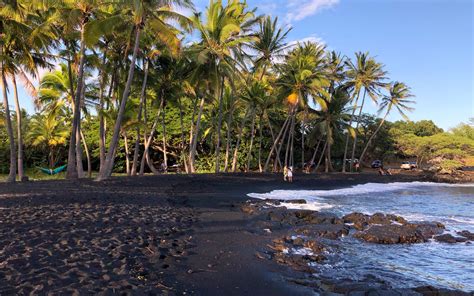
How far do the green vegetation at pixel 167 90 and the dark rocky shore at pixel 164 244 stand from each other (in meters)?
6.91

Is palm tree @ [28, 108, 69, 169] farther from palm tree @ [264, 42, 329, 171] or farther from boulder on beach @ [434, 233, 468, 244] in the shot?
boulder on beach @ [434, 233, 468, 244]

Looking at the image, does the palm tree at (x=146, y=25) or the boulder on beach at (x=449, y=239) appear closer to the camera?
the boulder on beach at (x=449, y=239)

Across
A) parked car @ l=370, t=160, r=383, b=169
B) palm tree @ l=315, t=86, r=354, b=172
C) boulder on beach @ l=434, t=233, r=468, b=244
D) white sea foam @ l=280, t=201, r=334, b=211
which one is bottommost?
boulder on beach @ l=434, t=233, r=468, b=244

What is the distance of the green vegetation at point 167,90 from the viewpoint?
16125 millimetres

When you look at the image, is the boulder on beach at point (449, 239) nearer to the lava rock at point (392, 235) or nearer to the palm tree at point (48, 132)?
the lava rock at point (392, 235)

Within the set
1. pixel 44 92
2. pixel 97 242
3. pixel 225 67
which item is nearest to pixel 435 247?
pixel 97 242

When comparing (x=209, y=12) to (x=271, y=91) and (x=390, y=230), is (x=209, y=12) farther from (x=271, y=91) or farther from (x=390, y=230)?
(x=390, y=230)

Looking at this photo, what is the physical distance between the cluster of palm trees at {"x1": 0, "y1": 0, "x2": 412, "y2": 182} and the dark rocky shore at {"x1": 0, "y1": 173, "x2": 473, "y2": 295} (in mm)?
6890

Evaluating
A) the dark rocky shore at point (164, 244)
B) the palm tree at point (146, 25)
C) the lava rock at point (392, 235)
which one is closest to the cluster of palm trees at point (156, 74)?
the palm tree at point (146, 25)

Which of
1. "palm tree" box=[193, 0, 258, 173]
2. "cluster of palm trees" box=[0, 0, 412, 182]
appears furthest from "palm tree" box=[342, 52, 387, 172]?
"palm tree" box=[193, 0, 258, 173]

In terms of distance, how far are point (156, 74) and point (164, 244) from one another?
17.8m

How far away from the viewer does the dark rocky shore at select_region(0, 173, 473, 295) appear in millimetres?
4641

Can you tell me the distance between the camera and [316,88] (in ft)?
89.7

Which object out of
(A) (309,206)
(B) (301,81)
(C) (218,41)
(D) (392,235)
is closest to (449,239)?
(D) (392,235)
